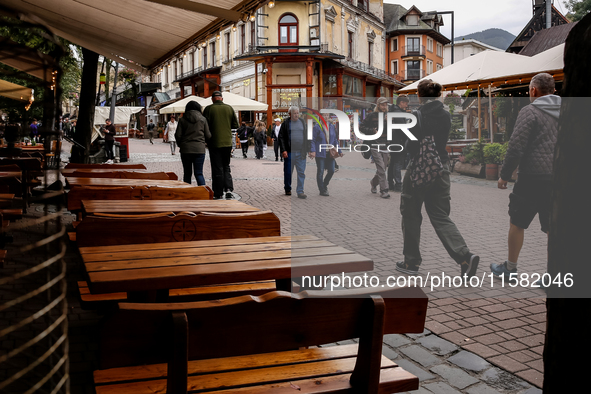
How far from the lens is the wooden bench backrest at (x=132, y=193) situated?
479 cm

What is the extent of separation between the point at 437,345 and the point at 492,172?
1.68m

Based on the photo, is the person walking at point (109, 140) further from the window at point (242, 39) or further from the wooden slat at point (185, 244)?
the wooden slat at point (185, 244)

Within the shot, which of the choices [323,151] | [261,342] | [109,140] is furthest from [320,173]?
[109,140]

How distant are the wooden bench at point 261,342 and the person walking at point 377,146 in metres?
1.93

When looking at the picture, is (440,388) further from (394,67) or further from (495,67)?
(394,67)

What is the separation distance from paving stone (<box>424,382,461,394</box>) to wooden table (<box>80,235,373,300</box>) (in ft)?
2.39

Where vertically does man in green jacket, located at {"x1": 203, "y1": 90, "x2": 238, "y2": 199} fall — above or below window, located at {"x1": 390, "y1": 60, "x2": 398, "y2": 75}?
below

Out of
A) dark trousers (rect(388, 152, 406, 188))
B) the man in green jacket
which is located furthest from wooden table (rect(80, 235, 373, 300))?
the man in green jacket

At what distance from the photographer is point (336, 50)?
40938mm

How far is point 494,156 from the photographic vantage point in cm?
475

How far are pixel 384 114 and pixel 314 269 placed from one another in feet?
4.71

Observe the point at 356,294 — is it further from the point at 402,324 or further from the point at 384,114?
the point at 384,114

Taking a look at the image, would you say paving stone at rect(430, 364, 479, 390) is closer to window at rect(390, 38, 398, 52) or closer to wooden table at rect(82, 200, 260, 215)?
wooden table at rect(82, 200, 260, 215)

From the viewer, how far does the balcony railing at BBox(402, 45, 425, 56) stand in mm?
58531
